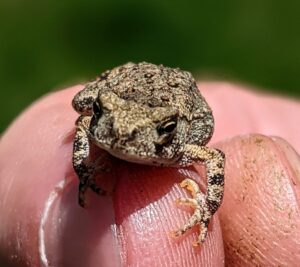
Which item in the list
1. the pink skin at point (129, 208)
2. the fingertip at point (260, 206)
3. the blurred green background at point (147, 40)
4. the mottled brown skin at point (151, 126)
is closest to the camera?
the mottled brown skin at point (151, 126)

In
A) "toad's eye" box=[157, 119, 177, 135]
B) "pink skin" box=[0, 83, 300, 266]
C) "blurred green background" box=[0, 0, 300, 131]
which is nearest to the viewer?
"toad's eye" box=[157, 119, 177, 135]

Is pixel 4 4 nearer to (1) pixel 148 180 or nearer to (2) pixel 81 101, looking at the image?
(2) pixel 81 101

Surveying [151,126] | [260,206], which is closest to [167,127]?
[151,126]

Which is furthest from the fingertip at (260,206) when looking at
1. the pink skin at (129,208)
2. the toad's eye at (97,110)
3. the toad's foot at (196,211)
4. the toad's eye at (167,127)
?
the toad's eye at (97,110)

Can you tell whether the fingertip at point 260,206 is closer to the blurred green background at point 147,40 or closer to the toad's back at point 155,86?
the toad's back at point 155,86

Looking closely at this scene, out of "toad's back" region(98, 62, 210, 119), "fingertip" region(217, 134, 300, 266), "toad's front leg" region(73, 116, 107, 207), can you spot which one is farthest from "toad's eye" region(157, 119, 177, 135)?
"fingertip" region(217, 134, 300, 266)

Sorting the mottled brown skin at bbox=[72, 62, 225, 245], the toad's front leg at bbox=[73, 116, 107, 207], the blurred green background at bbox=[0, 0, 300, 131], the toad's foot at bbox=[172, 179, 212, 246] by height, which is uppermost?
the mottled brown skin at bbox=[72, 62, 225, 245]

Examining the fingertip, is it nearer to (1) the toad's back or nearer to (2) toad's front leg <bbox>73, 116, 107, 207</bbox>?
(1) the toad's back
